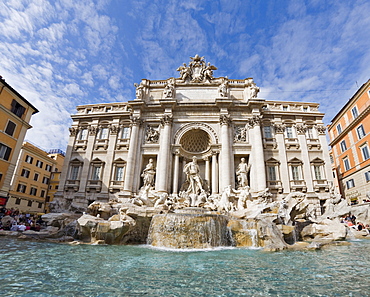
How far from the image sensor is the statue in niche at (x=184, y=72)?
970 inches

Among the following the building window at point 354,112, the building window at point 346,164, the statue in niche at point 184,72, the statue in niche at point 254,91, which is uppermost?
the statue in niche at point 184,72

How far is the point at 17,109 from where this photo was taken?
2189 cm

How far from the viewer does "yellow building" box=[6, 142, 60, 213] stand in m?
30.0

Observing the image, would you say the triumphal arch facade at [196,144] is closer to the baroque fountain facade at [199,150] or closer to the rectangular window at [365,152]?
the baroque fountain facade at [199,150]

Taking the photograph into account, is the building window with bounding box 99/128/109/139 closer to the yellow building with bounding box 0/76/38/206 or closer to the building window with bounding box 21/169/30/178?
the yellow building with bounding box 0/76/38/206

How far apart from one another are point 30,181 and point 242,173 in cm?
3240

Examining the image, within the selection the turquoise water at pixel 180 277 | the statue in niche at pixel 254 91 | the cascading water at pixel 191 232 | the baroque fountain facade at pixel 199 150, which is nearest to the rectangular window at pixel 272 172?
the baroque fountain facade at pixel 199 150

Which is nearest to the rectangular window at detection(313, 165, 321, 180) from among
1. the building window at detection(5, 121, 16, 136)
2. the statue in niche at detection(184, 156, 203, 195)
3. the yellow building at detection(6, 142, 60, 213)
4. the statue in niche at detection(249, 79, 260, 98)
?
the statue in niche at detection(249, 79, 260, 98)

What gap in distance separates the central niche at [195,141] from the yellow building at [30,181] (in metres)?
25.3

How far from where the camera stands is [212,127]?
2230cm

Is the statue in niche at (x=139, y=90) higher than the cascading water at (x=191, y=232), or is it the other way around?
the statue in niche at (x=139, y=90)

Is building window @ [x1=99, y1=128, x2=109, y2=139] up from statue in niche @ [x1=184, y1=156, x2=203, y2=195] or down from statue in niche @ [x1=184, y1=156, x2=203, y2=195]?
up

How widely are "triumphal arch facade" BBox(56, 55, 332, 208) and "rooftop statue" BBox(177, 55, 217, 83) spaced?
12cm

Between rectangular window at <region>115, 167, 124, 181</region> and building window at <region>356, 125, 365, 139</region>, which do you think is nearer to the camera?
rectangular window at <region>115, 167, 124, 181</region>
